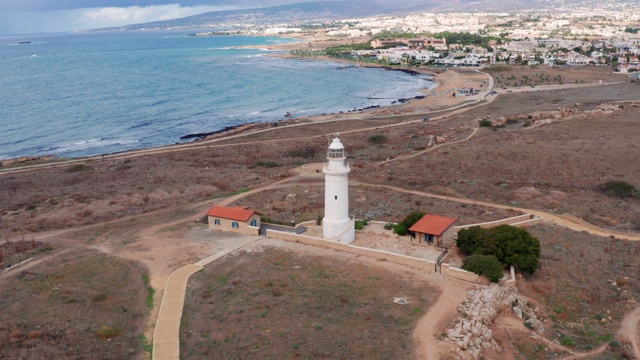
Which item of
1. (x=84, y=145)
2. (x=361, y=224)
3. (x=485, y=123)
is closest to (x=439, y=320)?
(x=361, y=224)

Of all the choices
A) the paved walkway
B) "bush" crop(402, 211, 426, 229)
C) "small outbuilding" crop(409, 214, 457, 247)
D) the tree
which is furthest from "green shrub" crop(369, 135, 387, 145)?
A: the paved walkway

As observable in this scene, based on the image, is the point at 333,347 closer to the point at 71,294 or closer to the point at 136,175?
the point at 71,294

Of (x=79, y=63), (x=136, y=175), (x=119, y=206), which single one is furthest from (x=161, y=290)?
(x=79, y=63)

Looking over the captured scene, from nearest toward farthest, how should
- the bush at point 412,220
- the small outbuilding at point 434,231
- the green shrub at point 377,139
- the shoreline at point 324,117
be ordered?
the small outbuilding at point 434,231
the bush at point 412,220
the green shrub at point 377,139
the shoreline at point 324,117

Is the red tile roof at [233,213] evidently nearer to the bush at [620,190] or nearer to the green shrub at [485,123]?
the bush at [620,190]

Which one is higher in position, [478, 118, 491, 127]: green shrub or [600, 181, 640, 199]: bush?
[478, 118, 491, 127]: green shrub

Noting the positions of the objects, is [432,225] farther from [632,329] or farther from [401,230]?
[632,329]

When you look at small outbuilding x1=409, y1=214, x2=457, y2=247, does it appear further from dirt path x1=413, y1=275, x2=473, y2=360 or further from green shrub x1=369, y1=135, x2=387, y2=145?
green shrub x1=369, y1=135, x2=387, y2=145

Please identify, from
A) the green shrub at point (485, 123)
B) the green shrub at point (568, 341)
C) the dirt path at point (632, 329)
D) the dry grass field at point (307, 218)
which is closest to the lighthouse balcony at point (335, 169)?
the dry grass field at point (307, 218)
